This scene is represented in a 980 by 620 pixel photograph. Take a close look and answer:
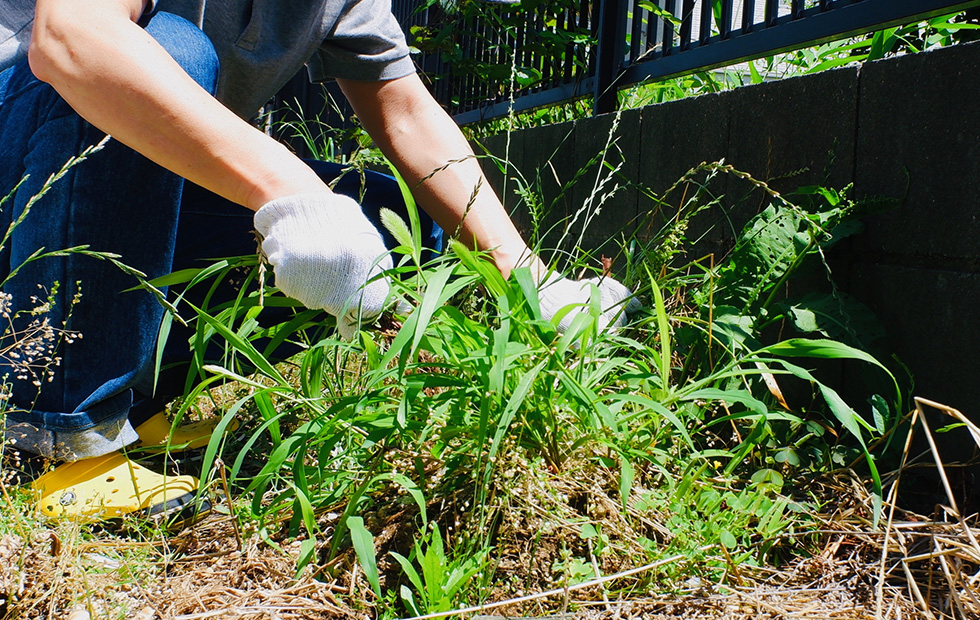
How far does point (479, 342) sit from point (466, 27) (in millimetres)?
3172


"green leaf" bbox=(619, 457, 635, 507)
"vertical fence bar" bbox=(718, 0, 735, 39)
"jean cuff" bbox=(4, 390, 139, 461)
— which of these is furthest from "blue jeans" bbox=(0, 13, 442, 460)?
"vertical fence bar" bbox=(718, 0, 735, 39)

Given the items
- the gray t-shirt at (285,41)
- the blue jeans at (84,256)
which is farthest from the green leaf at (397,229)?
the gray t-shirt at (285,41)

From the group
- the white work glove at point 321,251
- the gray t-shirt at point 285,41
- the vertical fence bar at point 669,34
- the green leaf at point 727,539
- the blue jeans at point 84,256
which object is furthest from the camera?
the vertical fence bar at point 669,34

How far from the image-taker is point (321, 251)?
3.80 ft

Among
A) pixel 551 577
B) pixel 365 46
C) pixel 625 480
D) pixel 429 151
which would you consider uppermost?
pixel 365 46

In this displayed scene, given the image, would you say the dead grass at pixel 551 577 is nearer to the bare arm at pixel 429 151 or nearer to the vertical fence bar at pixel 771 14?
the bare arm at pixel 429 151

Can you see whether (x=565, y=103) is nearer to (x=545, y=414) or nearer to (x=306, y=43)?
(x=306, y=43)

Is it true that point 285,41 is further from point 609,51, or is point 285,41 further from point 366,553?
point 366,553

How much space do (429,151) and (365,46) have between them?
34 cm

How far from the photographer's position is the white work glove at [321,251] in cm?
116

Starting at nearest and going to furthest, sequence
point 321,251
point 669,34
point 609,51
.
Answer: point 321,251 < point 669,34 < point 609,51

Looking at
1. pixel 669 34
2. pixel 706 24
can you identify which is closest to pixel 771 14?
pixel 706 24

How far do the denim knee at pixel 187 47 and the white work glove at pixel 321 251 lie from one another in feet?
1.39

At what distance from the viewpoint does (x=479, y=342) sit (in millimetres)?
1171
